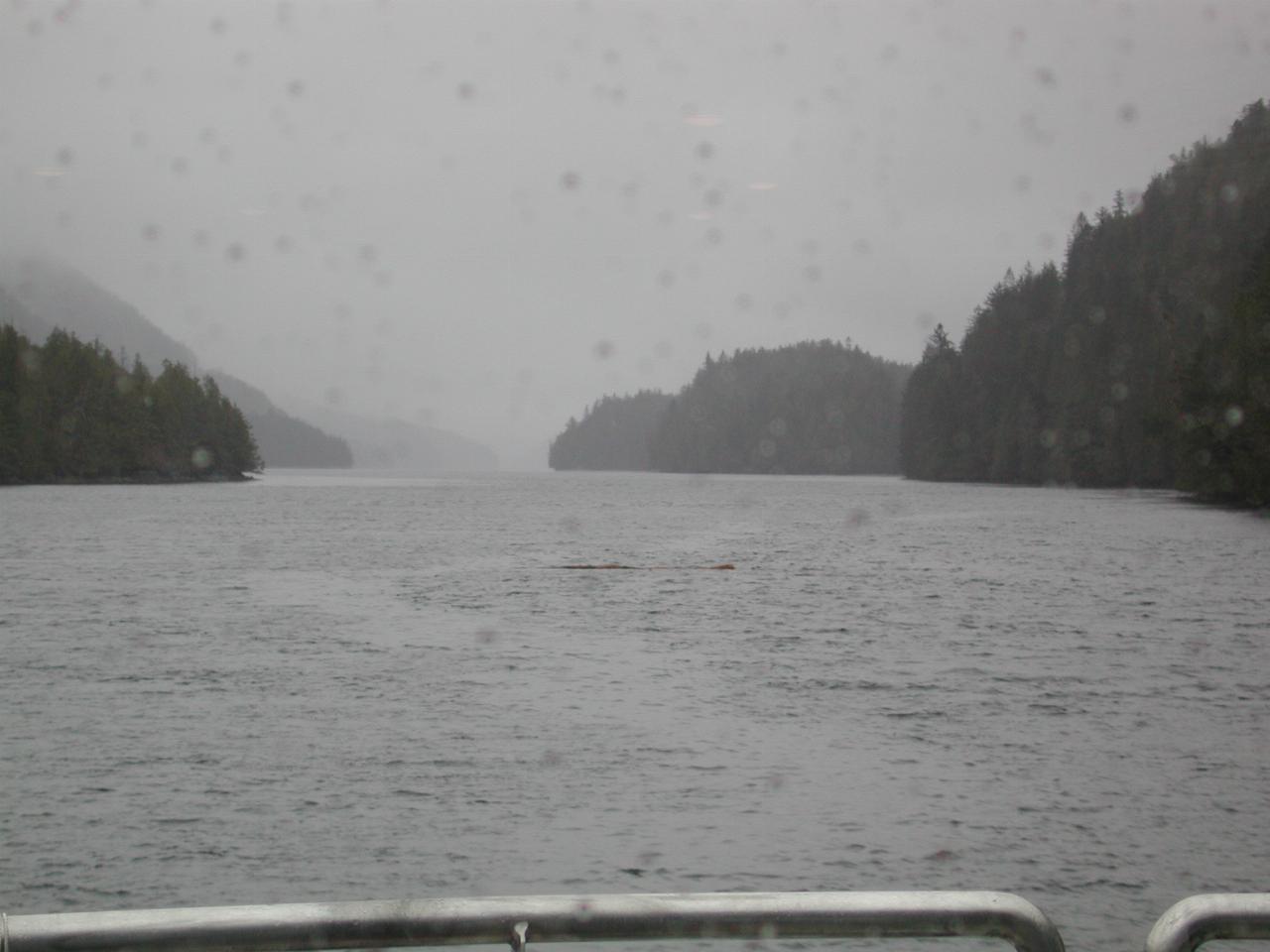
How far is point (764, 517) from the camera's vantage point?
3022 inches

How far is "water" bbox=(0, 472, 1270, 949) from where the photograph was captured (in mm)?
9016

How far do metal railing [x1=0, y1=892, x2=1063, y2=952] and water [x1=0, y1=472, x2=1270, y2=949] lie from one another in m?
5.64

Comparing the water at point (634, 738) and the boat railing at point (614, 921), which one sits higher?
the boat railing at point (614, 921)

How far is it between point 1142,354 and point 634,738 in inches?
4195

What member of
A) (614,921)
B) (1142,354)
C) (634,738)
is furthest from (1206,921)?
(1142,354)

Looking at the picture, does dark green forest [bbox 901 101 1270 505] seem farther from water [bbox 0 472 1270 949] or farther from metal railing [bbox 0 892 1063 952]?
metal railing [bbox 0 892 1063 952]

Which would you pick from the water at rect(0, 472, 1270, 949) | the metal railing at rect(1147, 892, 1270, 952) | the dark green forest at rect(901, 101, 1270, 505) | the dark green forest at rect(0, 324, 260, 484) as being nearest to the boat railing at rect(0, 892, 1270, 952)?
the metal railing at rect(1147, 892, 1270, 952)

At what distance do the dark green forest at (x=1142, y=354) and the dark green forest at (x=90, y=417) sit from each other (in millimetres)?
90258

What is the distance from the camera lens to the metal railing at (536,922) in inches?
102

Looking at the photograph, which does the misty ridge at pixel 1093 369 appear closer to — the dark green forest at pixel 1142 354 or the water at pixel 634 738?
the dark green forest at pixel 1142 354

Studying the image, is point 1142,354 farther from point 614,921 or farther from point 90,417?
point 614,921

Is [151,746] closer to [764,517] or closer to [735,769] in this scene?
[735,769]

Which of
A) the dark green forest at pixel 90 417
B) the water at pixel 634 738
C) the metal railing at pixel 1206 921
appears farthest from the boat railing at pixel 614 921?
the dark green forest at pixel 90 417

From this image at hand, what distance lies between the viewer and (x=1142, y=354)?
109062mm
